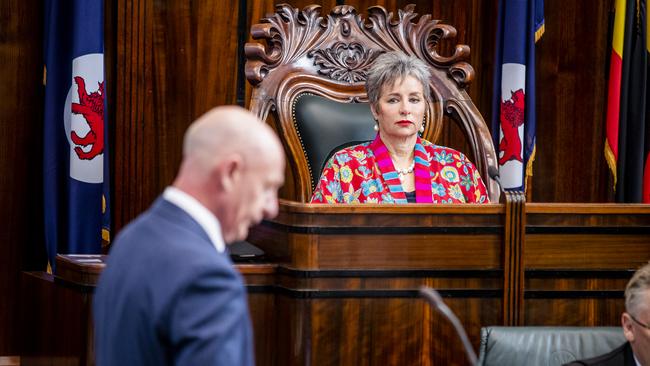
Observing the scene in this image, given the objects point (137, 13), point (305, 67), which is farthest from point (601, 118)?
point (137, 13)

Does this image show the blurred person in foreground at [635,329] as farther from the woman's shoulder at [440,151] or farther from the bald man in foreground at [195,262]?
the bald man in foreground at [195,262]

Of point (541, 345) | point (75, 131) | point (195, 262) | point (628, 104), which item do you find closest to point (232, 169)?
point (195, 262)

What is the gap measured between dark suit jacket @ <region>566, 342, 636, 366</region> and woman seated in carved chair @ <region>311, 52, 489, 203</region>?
3.77ft

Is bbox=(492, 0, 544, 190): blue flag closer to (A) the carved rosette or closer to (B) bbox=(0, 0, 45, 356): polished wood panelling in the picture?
(A) the carved rosette

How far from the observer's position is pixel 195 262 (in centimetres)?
152

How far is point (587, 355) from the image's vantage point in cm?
321

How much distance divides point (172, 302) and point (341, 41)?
2999 millimetres

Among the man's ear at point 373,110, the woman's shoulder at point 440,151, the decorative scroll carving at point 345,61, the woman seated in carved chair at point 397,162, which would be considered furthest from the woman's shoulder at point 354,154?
the decorative scroll carving at point 345,61

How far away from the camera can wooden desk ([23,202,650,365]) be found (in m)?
3.30

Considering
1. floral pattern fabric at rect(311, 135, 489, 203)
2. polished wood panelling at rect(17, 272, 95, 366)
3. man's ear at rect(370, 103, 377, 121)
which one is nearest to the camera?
polished wood panelling at rect(17, 272, 95, 366)

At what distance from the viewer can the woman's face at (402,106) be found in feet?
13.2

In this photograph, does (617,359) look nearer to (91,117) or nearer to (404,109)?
(404,109)

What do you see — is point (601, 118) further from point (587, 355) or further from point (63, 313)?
point (63, 313)

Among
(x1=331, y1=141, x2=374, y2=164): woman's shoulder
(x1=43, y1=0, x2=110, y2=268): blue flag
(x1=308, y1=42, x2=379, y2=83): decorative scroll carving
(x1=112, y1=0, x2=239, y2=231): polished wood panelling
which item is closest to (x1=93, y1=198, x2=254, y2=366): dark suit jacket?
(x1=331, y1=141, x2=374, y2=164): woman's shoulder
